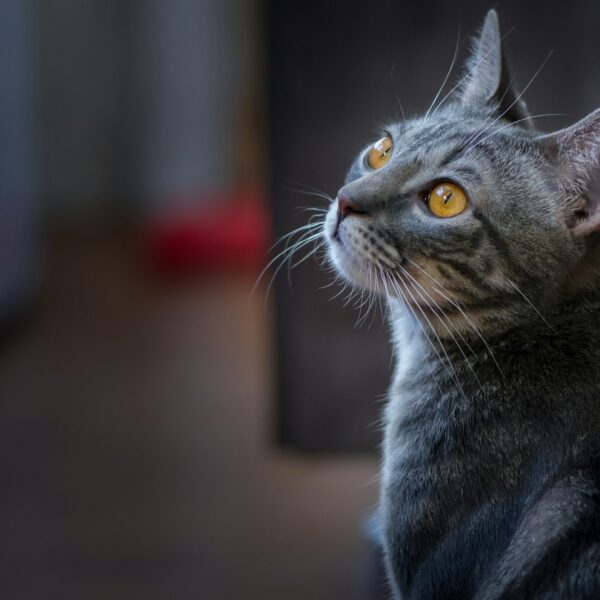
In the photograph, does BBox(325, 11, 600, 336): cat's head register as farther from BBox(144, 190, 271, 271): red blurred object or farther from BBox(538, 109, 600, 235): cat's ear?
BBox(144, 190, 271, 271): red blurred object

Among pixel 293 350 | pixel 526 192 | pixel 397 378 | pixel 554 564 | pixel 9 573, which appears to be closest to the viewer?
pixel 554 564

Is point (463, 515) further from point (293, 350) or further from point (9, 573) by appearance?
point (9, 573)

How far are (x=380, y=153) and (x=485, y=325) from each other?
0.26 metres

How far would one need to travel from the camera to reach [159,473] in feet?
7.96

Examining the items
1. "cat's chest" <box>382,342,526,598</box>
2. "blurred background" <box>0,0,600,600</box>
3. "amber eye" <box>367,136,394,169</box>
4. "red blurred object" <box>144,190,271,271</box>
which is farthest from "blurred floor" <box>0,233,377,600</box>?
"red blurred object" <box>144,190,271,271</box>

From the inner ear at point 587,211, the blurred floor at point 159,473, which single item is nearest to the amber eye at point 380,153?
the inner ear at point 587,211

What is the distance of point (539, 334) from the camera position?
1050mm

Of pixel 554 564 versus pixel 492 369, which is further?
pixel 492 369

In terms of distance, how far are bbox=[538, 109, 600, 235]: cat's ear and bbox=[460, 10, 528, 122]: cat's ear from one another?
0.31 ft

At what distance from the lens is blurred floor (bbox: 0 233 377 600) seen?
6.49ft

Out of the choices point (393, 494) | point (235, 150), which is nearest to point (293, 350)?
point (393, 494)

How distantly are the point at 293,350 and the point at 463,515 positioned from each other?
64 centimetres

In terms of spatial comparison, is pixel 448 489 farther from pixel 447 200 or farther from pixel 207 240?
pixel 207 240

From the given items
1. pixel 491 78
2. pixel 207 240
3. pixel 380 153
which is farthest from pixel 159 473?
pixel 207 240
